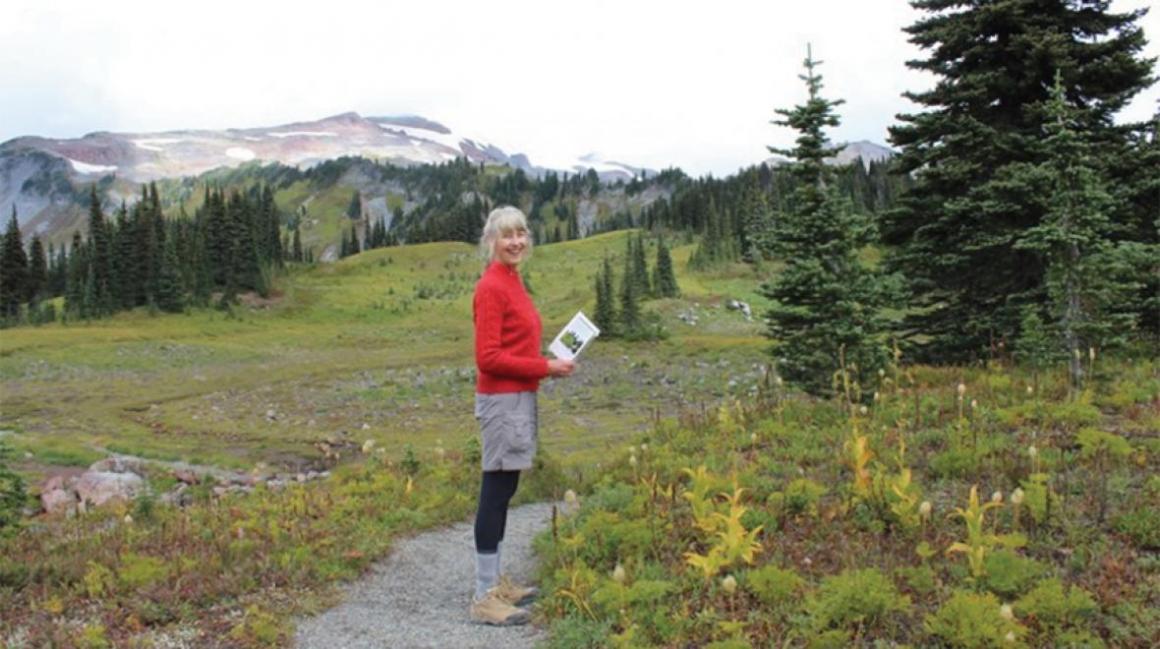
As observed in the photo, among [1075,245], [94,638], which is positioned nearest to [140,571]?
[94,638]

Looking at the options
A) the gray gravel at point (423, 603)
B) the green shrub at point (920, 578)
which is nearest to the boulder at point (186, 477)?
Answer: the gray gravel at point (423, 603)

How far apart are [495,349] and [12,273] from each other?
328ft

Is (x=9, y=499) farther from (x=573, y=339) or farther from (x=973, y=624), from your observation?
(x=973, y=624)

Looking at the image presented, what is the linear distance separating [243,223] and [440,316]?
24.9 m

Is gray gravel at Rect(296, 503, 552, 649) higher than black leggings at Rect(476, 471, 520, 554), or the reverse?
black leggings at Rect(476, 471, 520, 554)

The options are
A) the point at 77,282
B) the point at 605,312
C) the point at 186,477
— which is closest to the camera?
the point at 186,477

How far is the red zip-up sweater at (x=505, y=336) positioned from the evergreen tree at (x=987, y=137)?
11.3 meters

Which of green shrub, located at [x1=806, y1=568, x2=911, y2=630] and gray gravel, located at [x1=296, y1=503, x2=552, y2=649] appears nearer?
green shrub, located at [x1=806, y1=568, x2=911, y2=630]

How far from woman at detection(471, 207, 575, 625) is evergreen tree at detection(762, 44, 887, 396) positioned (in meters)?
7.08

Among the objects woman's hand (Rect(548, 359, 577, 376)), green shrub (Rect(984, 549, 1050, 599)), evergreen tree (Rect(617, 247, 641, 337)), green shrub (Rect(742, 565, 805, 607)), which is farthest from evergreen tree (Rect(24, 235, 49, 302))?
green shrub (Rect(984, 549, 1050, 599))

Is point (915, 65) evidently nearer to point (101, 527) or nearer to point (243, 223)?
point (101, 527)

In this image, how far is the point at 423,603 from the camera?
274 inches

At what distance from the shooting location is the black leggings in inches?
251

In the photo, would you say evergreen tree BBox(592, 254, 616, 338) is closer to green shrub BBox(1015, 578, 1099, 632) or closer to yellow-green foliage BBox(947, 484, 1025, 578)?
yellow-green foliage BBox(947, 484, 1025, 578)
